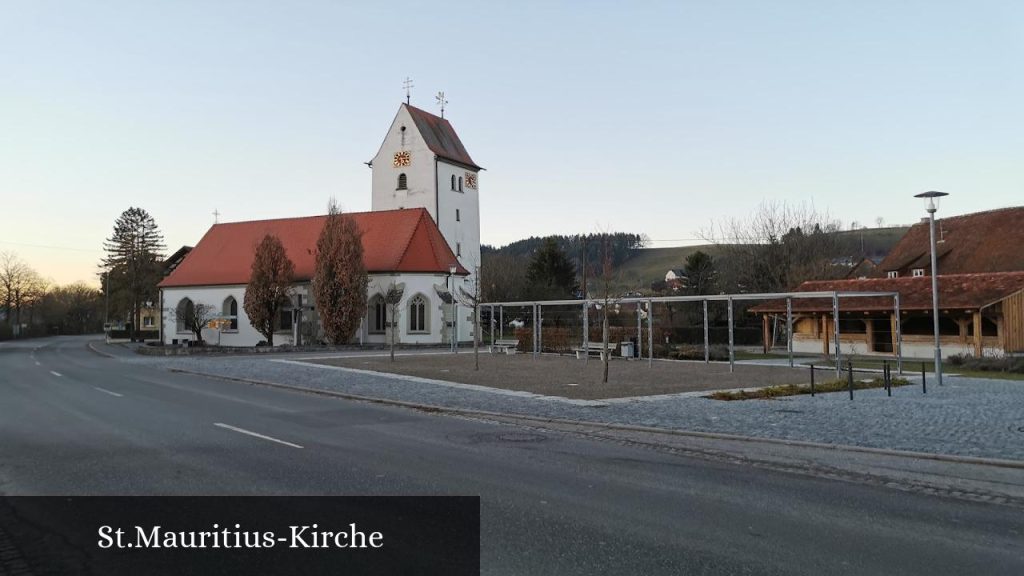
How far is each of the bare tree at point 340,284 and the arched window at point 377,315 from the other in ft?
9.37

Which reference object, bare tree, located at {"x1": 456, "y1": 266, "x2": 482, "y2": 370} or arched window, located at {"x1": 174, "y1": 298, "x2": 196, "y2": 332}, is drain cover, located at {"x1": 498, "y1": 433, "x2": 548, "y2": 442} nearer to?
bare tree, located at {"x1": 456, "y1": 266, "x2": 482, "y2": 370}

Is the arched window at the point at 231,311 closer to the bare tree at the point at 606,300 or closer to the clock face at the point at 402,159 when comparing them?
the clock face at the point at 402,159

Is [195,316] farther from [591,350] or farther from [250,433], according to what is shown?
[250,433]

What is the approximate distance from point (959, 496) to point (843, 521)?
7.02ft

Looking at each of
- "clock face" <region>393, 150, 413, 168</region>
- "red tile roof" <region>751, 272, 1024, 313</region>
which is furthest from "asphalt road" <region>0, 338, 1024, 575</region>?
"clock face" <region>393, 150, 413, 168</region>

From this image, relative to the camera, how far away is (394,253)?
48000 mm

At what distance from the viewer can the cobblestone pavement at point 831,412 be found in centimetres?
1088

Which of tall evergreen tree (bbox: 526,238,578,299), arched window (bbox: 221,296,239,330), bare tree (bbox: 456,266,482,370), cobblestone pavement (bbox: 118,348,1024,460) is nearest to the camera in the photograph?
cobblestone pavement (bbox: 118,348,1024,460)

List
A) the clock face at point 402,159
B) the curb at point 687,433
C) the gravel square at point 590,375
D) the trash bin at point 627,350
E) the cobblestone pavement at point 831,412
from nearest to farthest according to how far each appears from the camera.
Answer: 1. the curb at point 687,433
2. the cobblestone pavement at point 831,412
3. the gravel square at point 590,375
4. the trash bin at point 627,350
5. the clock face at point 402,159

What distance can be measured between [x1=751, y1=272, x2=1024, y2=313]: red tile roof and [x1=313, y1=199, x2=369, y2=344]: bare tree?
23058 millimetres

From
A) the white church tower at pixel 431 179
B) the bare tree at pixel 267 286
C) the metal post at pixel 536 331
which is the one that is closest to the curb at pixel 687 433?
the metal post at pixel 536 331

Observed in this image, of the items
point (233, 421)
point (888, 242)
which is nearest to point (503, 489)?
point (233, 421)

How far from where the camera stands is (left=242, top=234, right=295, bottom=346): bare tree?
43531mm

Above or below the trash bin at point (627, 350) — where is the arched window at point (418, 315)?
above
